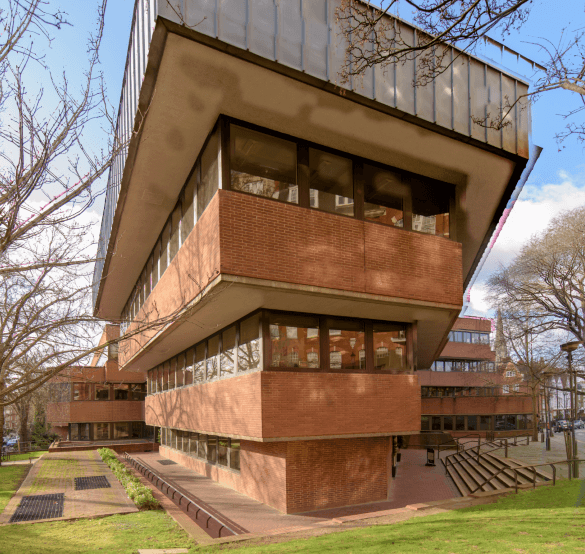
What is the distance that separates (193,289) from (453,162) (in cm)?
662

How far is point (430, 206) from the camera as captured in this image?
41.9 ft

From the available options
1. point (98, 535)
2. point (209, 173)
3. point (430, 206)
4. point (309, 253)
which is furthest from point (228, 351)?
point (430, 206)

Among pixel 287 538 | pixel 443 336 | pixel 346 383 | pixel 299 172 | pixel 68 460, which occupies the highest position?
pixel 299 172

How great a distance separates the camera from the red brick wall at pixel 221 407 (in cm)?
1084

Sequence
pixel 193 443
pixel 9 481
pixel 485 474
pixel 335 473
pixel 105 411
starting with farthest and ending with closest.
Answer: pixel 105 411 < pixel 193 443 < pixel 9 481 < pixel 485 474 < pixel 335 473

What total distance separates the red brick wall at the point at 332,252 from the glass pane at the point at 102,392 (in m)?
32.6

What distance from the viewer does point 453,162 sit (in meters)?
11.6

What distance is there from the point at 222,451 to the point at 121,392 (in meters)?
25.1

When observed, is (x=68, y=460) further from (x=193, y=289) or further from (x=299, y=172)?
(x=299, y=172)

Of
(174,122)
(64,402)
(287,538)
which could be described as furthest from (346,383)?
(64,402)

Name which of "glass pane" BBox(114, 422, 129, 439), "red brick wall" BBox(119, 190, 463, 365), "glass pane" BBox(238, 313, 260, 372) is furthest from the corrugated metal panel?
"glass pane" BBox(114, 422, 129, 439)

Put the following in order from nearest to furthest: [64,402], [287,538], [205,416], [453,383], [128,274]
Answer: [287,538] < [205,416] < [128,274] < [64,402] < [453,383]

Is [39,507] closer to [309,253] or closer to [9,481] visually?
[9,481]

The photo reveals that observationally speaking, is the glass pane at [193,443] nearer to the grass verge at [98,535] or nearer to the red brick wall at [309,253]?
the grass verge at [98,535]
